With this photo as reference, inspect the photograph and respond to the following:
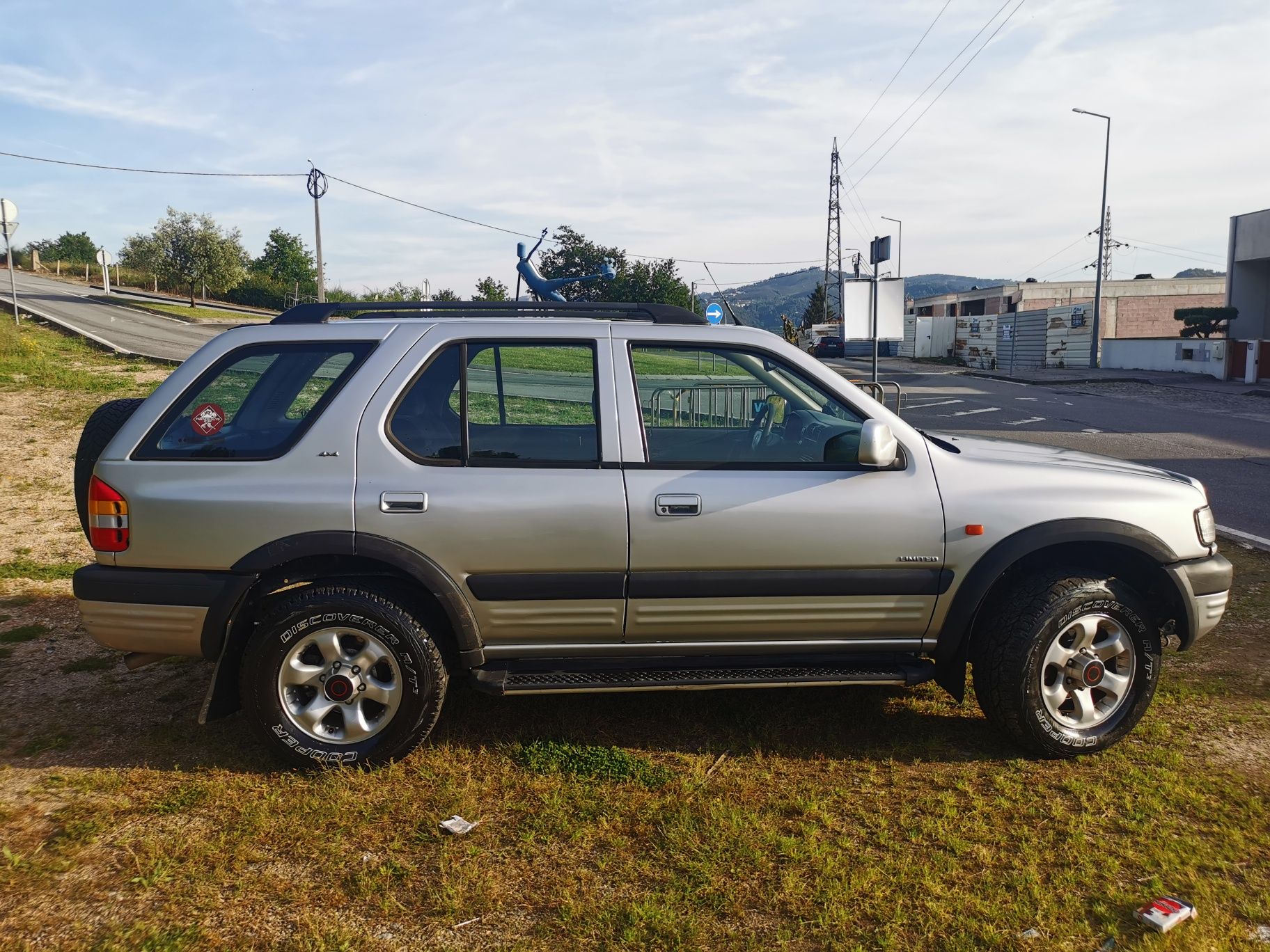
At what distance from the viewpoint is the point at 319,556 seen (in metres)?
3.71

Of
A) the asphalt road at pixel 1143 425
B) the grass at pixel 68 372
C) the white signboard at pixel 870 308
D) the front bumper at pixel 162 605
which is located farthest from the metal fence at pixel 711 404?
the grass at pixel 68 372

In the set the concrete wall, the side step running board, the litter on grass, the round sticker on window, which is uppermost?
the concrete wall

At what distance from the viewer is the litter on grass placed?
330 centimetres

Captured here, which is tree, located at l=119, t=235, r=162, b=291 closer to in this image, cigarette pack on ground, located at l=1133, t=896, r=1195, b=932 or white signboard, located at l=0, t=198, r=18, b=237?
white signboard, located at l=0, t=198, r=18, b=237

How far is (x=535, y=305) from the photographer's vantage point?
13.4 ft

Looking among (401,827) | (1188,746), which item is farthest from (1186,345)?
(401,827)

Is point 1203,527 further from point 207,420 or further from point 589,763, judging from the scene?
point 207,420

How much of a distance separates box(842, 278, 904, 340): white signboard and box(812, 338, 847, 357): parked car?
121 ft

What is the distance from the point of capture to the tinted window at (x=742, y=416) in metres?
3.84

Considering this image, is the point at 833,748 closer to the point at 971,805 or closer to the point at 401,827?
the point at 971,805

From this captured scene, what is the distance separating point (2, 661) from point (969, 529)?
489 cm

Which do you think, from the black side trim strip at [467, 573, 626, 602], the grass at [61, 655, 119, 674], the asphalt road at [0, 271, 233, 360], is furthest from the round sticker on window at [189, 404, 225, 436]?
the asphalt road at [0, 271, 233, 360]

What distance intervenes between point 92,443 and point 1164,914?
4364 millimetres

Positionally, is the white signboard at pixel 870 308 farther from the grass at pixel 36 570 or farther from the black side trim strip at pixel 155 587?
the black side trim strip at pixel 155 587
